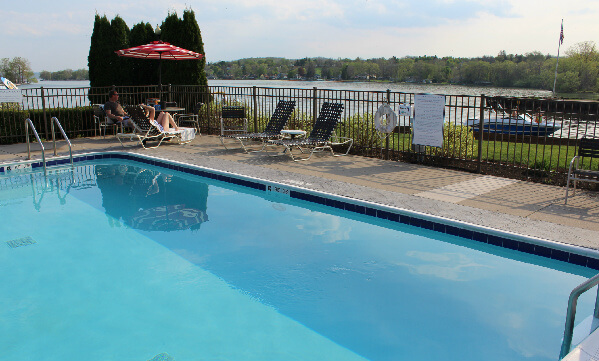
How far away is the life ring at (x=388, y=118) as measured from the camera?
30.9ft

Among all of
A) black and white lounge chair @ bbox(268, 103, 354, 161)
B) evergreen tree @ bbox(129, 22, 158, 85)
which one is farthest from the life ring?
evergreen tree @ bbox(129, 22, 158, 85)

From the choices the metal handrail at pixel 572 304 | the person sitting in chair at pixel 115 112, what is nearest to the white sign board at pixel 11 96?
the person sitting in chair at pixel 115 112

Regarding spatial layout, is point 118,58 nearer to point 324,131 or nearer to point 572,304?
point 324,131

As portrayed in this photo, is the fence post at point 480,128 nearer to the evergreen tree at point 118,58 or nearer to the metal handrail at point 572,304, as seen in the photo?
the metal handrail at point 572,304

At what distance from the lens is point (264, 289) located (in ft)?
15.8

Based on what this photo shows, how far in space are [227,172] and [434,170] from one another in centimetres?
388

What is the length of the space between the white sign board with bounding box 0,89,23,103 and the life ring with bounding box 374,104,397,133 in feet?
28.8

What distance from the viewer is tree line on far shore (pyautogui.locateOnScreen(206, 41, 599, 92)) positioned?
582 inches

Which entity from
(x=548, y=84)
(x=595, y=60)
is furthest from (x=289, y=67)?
(x=595, y=60)

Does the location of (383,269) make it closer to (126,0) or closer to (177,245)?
(177,245)

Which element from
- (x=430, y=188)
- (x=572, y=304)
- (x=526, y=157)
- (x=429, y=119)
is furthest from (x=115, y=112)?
(x=572, y=304)

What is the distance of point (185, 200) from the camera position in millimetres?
7996

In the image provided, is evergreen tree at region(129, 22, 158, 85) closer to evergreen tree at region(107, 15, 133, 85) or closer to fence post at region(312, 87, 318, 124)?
evergreen tree at region(107, 15, 133, 85)

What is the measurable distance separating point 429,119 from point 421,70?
6055 millimetres
